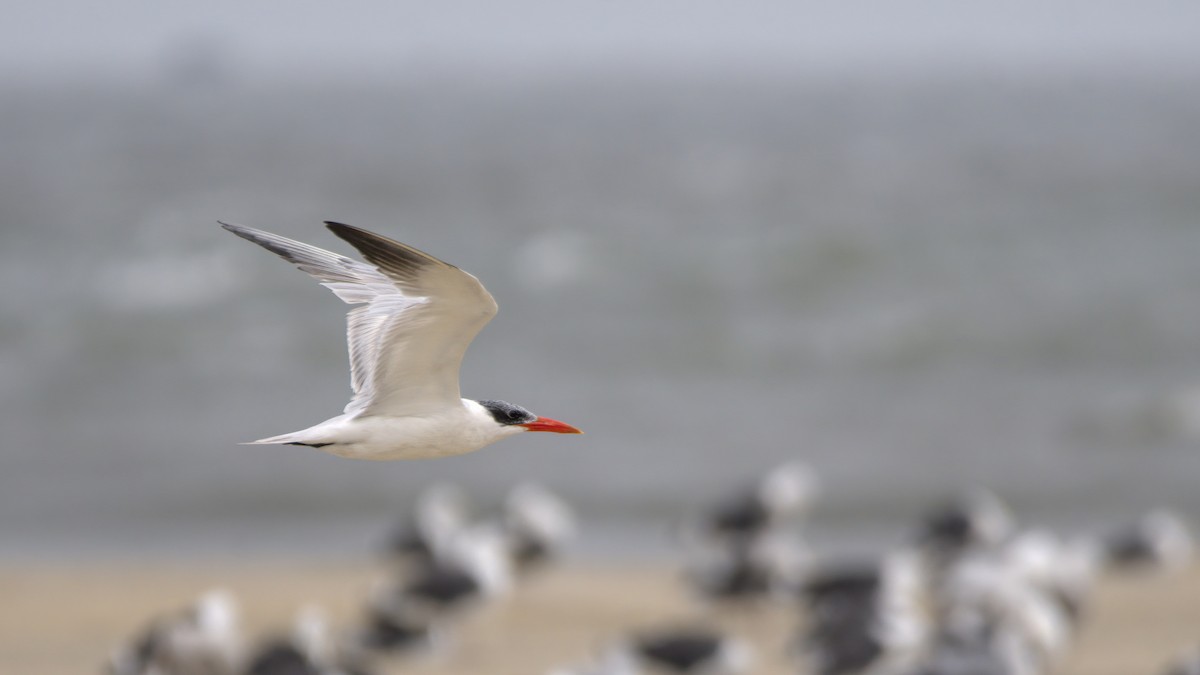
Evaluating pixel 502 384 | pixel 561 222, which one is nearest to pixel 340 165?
pixel 561 222

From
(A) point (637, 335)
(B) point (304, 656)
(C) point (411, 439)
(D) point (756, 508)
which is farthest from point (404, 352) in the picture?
(A) point (637, 335)

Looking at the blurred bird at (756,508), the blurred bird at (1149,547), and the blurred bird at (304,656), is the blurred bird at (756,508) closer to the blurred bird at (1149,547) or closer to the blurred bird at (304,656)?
the blurred bird at (1149,547)

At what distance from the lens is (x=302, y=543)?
11.2 meters

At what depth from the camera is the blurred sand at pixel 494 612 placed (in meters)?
8.05

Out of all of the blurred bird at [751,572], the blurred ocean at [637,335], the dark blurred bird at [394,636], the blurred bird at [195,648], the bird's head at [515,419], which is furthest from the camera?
the blurred ocean at [637,335]

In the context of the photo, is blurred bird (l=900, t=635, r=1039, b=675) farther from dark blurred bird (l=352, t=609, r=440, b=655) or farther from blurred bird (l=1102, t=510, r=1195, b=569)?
blurred bird (l=1102, t=510, r=1195, b=569)

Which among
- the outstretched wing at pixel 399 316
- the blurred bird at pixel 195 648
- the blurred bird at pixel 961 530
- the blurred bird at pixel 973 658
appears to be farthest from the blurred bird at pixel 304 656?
the blurred bird at pixel 961 530

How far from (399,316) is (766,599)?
527cm

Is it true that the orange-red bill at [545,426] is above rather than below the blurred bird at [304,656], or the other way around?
above

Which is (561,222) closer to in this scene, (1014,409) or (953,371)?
(953,371)

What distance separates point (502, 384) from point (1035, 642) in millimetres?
9149

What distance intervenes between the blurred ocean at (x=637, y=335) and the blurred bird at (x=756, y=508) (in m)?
1.50

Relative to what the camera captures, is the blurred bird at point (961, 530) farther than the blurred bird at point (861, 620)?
Yes

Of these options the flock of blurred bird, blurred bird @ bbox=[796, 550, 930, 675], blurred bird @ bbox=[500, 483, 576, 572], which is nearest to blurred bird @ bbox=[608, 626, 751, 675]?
the flock of blurred bird
